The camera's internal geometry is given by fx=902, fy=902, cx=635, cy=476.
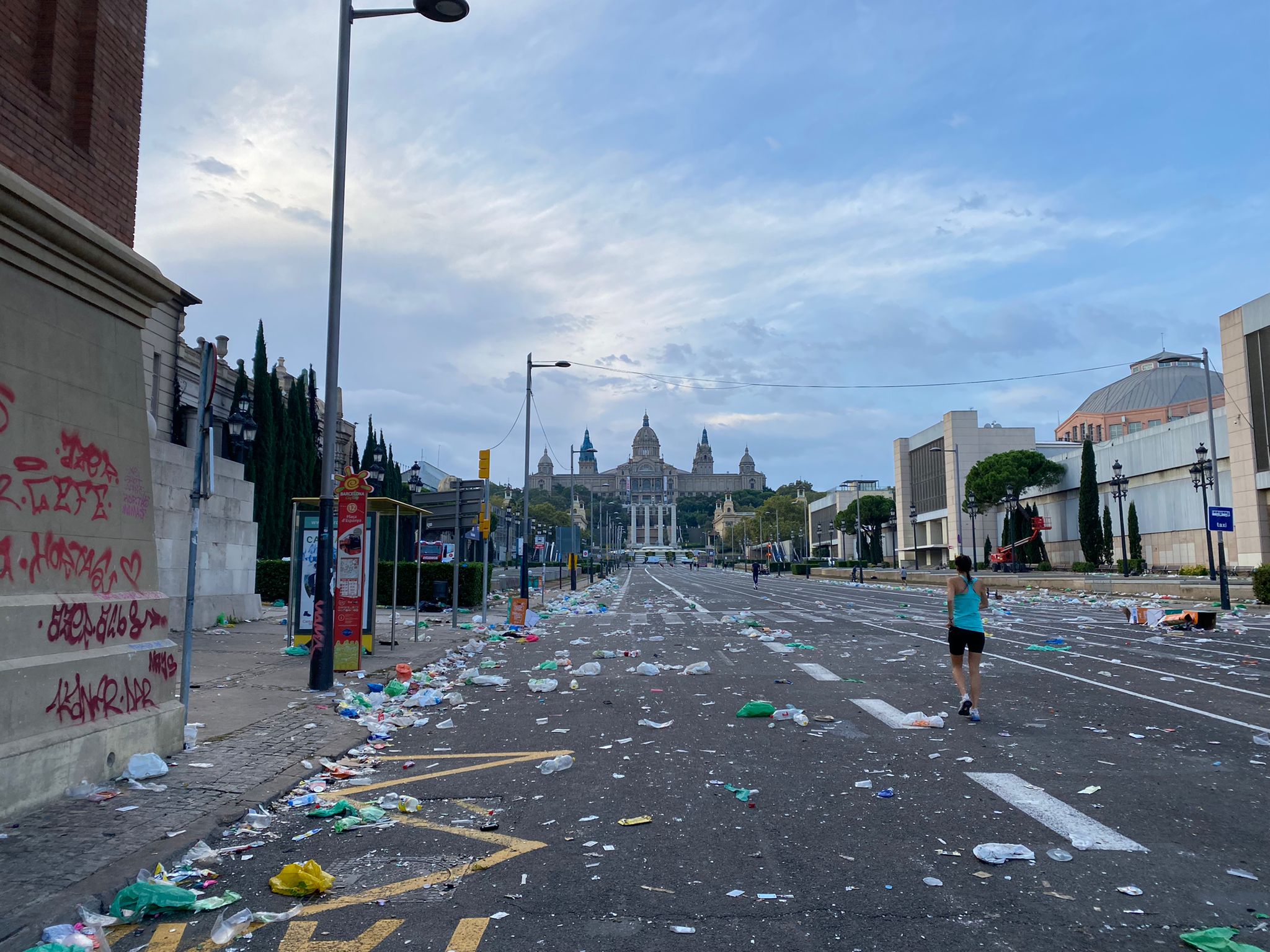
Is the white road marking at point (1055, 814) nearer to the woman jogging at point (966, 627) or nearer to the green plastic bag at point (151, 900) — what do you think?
the woman jogging at point (966, 627)

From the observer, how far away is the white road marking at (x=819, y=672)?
1238 cm

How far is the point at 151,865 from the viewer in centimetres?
493

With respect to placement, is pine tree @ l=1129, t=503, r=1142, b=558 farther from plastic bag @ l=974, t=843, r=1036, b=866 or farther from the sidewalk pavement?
plastic bag @ l=974, t=843, r=1036, b=866

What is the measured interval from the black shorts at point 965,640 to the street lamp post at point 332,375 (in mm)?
7102

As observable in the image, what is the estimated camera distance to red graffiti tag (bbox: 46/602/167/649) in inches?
247

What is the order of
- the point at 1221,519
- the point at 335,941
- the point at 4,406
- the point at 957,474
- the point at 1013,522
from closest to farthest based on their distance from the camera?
the point at 335,941 → the point at 4,406 → the point at 1221,519 → the point at 1013,522 → the point at 957,474

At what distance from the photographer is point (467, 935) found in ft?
13.1

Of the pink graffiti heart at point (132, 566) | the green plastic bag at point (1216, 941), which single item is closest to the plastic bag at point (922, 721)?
the green plastic bag at point (1216, 941)

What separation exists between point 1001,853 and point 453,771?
423 centimetres

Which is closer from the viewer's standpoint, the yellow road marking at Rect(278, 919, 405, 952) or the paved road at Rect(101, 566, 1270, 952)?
the yellow road marking at Rect(278, 919, 405, 952)

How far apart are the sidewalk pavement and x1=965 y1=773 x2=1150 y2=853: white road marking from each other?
201 inches

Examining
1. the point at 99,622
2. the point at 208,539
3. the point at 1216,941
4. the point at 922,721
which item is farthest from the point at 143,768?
the point at 208,539

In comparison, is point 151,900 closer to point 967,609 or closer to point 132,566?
point 132,566

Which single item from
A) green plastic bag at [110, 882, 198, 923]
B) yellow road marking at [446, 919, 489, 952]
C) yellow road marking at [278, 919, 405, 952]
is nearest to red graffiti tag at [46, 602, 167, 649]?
green plastic bag at [110, 882, 198, 923]
